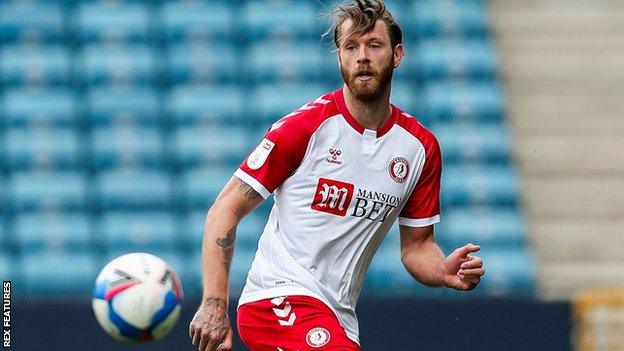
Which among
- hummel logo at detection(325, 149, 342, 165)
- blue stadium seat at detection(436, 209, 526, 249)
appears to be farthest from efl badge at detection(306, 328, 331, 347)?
blue stadium seat at detection(436, 209, 526, 249)

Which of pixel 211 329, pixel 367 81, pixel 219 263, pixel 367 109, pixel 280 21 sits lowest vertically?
pixel 211 329

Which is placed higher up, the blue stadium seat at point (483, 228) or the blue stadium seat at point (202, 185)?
the blue stadium seat at point (202, 185)

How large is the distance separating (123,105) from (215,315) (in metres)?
7.22

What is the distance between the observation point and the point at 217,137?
1161cm

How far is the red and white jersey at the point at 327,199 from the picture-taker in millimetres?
5176

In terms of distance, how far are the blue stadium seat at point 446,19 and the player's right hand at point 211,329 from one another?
8.09 m

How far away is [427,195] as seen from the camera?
218 inches

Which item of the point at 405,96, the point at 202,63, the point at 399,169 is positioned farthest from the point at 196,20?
the point at 399,169

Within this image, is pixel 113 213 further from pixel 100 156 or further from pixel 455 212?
pixel 455 212

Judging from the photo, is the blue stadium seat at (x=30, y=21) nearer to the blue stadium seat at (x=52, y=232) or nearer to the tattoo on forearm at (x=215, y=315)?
the blue stadium seat at (x=52, y=232)

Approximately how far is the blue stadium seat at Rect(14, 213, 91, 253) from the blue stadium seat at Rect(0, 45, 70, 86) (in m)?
1.53

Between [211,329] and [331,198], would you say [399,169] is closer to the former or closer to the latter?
[331,198]

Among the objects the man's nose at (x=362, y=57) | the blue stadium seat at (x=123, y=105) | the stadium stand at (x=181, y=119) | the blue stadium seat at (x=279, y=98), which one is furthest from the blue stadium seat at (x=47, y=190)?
the man's nose at (x=362, y=57)

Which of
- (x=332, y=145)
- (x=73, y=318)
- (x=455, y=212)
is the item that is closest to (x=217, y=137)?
(x=455, y=212)
